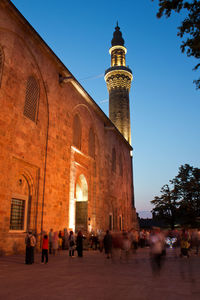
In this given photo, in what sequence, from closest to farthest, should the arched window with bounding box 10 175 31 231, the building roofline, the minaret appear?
the arched window with bounding box 10 175 31 231 → the building roofline → the minaret

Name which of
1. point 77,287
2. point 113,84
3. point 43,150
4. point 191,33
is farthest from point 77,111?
point 113,84

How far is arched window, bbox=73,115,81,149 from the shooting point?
64.9 feet

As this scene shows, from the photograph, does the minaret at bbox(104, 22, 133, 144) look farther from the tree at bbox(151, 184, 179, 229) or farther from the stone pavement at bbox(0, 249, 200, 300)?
the stone pavement at bbox(0, 249, 200, 300)

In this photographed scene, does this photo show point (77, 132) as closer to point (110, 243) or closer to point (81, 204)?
point (81, 204)

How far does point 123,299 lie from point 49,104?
13.1m

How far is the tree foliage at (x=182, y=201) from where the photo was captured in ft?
125

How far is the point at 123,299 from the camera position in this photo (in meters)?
4.64

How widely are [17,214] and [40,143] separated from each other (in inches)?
159

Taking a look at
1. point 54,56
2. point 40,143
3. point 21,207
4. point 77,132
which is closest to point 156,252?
point 21,207

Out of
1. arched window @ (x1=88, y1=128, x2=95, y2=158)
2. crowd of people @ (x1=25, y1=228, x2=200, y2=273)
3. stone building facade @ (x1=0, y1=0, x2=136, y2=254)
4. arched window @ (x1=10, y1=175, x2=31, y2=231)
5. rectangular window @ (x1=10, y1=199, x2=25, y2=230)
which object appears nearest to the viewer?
crowd of people @ (x1=25, y1=228, x2=200, y2=273)

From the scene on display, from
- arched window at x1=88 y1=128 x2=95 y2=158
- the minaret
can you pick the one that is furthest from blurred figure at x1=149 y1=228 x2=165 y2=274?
the minaret

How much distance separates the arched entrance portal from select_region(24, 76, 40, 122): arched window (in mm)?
7213

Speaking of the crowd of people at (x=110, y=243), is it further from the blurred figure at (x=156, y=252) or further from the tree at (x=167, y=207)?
the tree at (x=167, y=207)

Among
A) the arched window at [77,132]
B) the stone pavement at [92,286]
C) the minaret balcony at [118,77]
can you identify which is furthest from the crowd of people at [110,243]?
the minaret balcony at [118,77]
